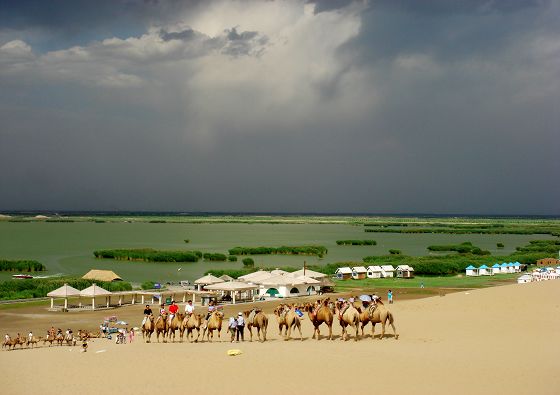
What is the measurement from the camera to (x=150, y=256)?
264 ft

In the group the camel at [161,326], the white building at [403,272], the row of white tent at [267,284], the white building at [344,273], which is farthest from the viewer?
the white building at [403,272]

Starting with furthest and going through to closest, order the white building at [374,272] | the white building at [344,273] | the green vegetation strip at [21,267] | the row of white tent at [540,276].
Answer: the green vegetation strip at [21,267] → the white building at [374,272] → the white building at [344,273] → the row of white tent at [540,276]

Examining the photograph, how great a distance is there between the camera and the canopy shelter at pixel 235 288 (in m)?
43.4

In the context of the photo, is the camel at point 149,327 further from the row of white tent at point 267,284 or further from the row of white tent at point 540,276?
the row of white tent at point 540,276

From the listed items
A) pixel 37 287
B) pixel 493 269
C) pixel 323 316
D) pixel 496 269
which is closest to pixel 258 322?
pixel 323 316

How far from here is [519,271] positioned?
64.9 m

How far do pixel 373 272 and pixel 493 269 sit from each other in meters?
12.5

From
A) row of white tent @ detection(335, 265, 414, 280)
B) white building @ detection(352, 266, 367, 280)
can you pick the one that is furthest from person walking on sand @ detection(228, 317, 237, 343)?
white building @ detection(352, 266, 367, 280)

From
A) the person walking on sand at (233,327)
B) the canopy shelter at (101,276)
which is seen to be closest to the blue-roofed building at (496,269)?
the canopy shelter at (101,276)

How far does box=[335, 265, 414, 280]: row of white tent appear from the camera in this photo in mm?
60688

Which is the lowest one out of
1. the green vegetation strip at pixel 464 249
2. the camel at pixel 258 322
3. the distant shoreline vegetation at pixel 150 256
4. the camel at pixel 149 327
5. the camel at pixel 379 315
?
the green vegetation strip at pixel 464 249

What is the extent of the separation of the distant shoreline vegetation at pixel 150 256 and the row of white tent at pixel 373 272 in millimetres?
24264

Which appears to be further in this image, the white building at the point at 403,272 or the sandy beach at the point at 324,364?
the white building at the point at 403,272

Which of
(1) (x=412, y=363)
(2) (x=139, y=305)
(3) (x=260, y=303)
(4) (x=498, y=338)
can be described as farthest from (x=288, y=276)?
(1) (x=412, y=363)
